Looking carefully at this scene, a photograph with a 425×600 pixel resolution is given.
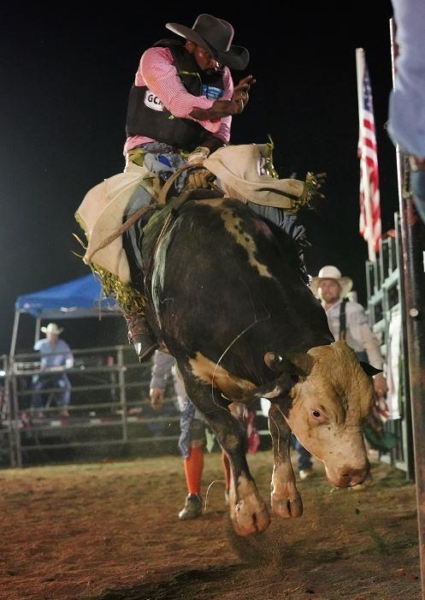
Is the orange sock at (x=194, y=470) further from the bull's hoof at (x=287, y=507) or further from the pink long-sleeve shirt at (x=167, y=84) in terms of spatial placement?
the pink long-sleeve shirt at (x=167, y=84)

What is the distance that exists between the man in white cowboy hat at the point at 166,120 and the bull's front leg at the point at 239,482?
31.0 inches

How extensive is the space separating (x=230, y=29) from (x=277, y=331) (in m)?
1.88

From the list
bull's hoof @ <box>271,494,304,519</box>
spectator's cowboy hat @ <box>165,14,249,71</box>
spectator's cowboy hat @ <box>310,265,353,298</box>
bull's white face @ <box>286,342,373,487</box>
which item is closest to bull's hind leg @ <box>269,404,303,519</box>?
bull's hoof @ <box>271,494,304,519</box>

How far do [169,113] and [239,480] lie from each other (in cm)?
210

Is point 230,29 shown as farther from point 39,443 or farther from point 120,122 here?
point 120,122

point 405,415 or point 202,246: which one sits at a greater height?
point 202,246

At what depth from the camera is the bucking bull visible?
2994mm

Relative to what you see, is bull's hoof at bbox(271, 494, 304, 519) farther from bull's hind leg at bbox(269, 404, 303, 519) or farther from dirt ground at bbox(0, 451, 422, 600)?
dirt ground at bbox(0, 451, 422, 600)

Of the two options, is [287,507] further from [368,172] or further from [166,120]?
[368,172]

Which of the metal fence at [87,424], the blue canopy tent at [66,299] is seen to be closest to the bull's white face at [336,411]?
the metal fence at [87,424]

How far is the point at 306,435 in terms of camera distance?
3.06m

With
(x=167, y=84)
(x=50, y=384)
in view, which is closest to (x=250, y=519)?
(x=167, y=84)

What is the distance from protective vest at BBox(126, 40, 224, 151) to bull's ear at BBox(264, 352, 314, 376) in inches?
74.7

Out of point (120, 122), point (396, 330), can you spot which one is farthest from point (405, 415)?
point (120, 122)
